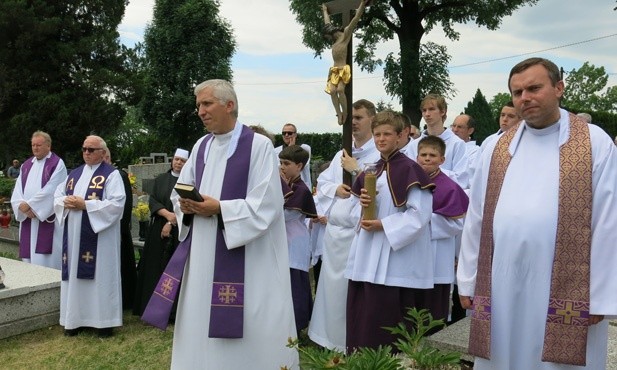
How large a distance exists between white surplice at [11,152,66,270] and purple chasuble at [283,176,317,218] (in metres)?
3.41

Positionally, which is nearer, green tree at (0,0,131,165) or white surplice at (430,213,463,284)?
→ white surplice at (430,213,463,284)

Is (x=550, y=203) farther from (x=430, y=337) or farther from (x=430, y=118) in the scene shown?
(x=430, y=118)

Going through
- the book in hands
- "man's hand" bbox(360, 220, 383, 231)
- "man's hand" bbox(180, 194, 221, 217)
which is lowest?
"man's hand" bbox(360, 220, 383, 231)

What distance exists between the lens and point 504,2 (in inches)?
1091

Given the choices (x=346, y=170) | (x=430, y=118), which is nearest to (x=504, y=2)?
(x=430, y=118)

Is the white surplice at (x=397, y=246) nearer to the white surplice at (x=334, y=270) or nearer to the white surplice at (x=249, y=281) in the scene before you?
the white surplice at (x=249, y=281)

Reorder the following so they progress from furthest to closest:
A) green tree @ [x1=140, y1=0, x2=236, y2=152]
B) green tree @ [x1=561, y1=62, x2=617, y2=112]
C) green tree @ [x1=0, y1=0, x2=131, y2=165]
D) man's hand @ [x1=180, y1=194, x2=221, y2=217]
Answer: green tree @ [x1=561, y1=62, x2=617, y2=112] → green tree @ [x1=140, y1=0, x2=236, y2=152] → green tree @ [x1=0, y1=0, x2=131, y2=165] → man's hand @ [x1=180, y1=194, x2=221, y2=217]

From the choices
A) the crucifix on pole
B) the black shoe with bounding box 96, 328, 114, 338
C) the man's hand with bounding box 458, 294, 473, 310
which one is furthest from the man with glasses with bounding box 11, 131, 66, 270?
the man's hand with bounding box 458, 294, 473, 310

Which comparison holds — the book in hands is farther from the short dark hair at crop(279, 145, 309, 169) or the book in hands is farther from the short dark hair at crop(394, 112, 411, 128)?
the short dark hair at crop(279, 145, 309, 169)

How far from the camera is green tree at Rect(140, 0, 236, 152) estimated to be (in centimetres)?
2944

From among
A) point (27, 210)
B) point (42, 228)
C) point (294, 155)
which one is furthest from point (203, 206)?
point (27, 210)

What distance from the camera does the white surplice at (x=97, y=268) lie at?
6.01m

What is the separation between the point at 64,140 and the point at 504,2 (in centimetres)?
2085

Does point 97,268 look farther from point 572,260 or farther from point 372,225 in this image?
point 572,260
